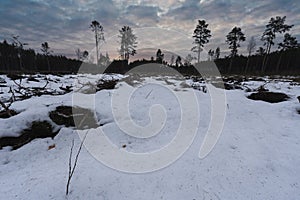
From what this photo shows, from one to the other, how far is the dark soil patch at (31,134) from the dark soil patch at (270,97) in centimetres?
716

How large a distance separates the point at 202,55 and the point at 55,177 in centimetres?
3264

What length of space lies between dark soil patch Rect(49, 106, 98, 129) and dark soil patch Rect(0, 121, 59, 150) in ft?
1.00

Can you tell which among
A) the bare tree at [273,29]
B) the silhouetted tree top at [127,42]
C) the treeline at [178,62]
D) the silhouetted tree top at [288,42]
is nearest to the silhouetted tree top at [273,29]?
the bare tree at [273,29]

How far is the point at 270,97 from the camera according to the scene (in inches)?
244

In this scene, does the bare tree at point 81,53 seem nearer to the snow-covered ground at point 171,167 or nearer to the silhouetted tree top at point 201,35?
the silhouetted tree top at point 201,35

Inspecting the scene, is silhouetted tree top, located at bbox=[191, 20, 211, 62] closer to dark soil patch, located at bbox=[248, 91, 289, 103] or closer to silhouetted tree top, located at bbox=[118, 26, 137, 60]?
silhouetted tree top, located at bbox=[118, 26, 137, 60]

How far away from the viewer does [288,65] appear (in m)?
48.9

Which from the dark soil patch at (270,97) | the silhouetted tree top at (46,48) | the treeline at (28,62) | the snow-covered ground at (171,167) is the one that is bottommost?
the snow-covered ground at (171,167)

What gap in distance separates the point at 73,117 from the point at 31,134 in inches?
39.6

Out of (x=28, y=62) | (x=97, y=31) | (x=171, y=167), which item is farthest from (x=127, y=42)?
(x=28, y=62)

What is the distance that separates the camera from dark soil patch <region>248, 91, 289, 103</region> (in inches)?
233

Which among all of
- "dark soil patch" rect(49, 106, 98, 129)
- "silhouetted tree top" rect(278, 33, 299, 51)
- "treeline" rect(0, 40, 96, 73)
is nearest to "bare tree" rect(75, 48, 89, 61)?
"treeline" rect(0, 40, 96, 73)

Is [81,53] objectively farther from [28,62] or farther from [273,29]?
[273,29]

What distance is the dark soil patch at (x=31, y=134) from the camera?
10.7ft
